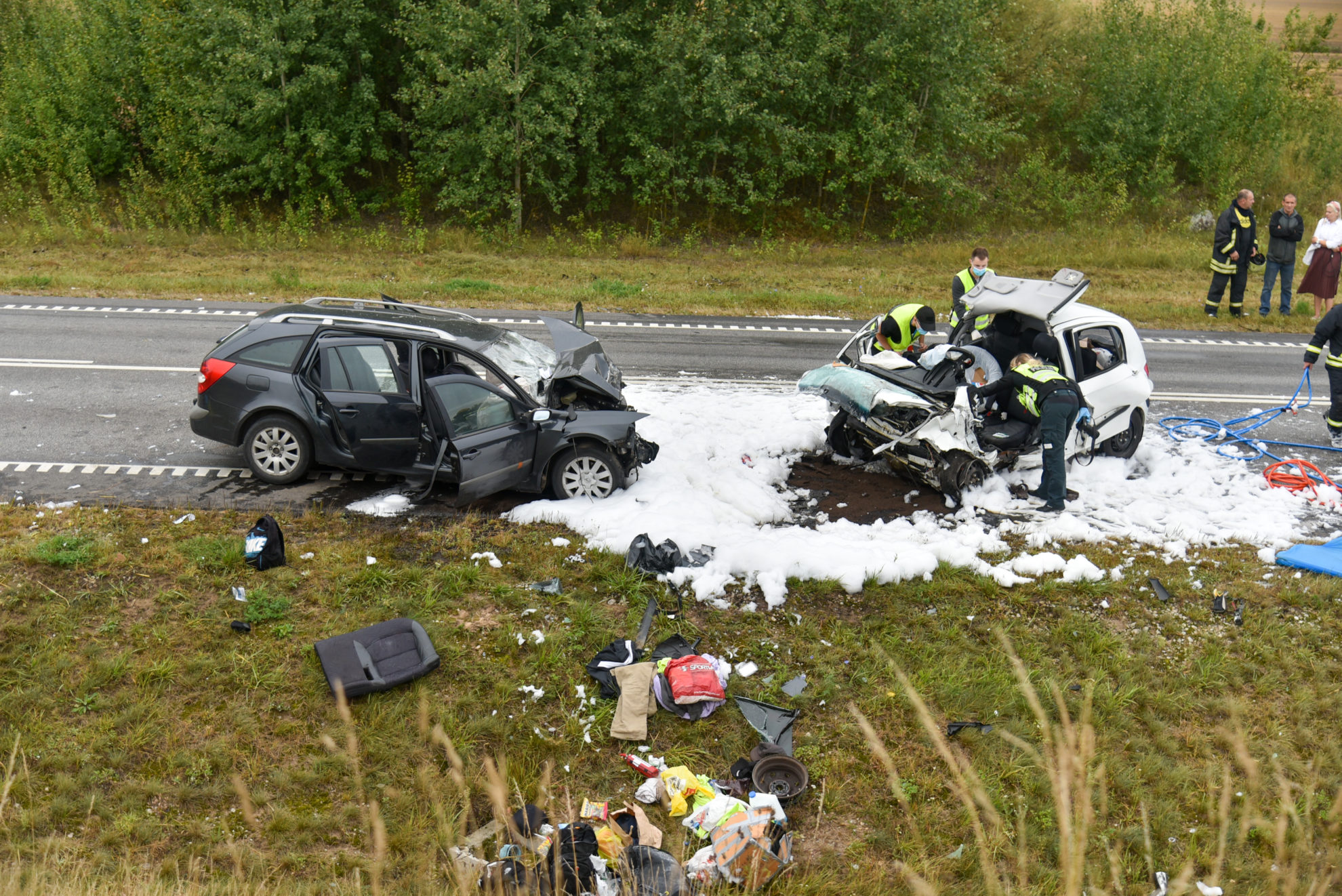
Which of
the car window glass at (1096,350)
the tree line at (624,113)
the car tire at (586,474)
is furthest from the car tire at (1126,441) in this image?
the tree line at (624,113)

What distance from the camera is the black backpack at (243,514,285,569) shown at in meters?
7.60

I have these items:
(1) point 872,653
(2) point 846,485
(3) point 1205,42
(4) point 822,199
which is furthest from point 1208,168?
(1) point 872,653

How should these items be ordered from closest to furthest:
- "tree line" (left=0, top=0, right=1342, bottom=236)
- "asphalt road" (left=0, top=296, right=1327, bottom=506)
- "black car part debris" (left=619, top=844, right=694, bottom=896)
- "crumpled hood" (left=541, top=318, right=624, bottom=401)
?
"black car part debris" (left=619, top=844, right=694, bottom=896) < "crumpled hood" (left=541, top=318, right=624, bottom=401) < "asphalt road" (left=0, top=296, right=1327, bottom=506) < "tree line" (left=0, top=0, right=1342, bottom=236)

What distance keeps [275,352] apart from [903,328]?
658 cm

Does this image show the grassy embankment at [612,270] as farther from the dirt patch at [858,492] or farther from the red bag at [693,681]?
the red bag at [693,681]

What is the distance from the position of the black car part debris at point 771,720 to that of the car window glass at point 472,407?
347 centimetres

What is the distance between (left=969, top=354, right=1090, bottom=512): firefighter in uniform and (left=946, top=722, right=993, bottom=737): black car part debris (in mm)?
3577

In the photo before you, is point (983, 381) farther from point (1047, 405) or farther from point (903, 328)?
point (903, 328)

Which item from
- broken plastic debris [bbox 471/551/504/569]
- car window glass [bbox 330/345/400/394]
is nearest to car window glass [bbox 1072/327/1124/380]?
broken plastic debris [bbox 471/551/504/569]

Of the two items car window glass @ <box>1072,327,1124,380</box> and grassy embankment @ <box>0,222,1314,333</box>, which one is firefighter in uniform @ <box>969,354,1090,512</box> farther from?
grassy embankment @ <box>0,222,1314,333</box>

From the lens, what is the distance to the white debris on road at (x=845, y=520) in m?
8.01

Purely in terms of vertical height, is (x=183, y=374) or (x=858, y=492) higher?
(x=183, y=374)

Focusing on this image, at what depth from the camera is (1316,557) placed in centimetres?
854

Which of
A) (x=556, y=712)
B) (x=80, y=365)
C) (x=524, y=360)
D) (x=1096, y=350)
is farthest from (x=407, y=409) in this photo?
(x=1096, y=350)
